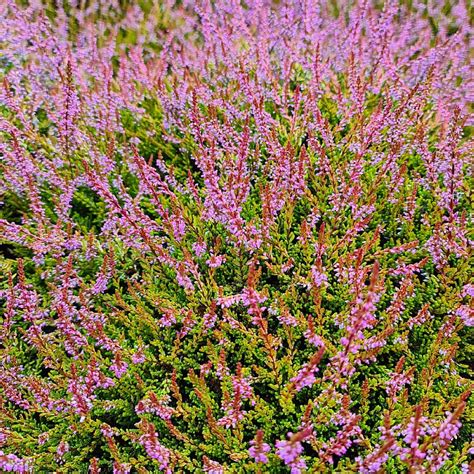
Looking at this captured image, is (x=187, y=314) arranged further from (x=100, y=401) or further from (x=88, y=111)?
(x=88, y=111)

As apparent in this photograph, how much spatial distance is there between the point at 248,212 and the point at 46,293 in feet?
3.71

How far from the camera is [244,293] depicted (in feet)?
6.52

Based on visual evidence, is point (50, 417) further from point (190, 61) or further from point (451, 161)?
point (190, 61)

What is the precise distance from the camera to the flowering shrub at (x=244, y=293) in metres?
1.81

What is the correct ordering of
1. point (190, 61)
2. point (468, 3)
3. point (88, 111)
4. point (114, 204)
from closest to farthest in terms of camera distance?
point (114, 204) < point (88, 111) < point (190, 61) < point (468, 3)

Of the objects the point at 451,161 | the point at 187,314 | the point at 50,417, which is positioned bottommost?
the point at 50,417

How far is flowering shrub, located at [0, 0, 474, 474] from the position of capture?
181cm

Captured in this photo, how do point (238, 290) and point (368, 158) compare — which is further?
point (368, 158)

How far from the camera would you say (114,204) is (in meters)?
2.00

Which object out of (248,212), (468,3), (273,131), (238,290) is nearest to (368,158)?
(273,131)

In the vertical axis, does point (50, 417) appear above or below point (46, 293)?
below

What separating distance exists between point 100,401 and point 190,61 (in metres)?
2.60

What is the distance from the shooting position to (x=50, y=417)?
2078mm

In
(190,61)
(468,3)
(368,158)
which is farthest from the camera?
(468,3)
